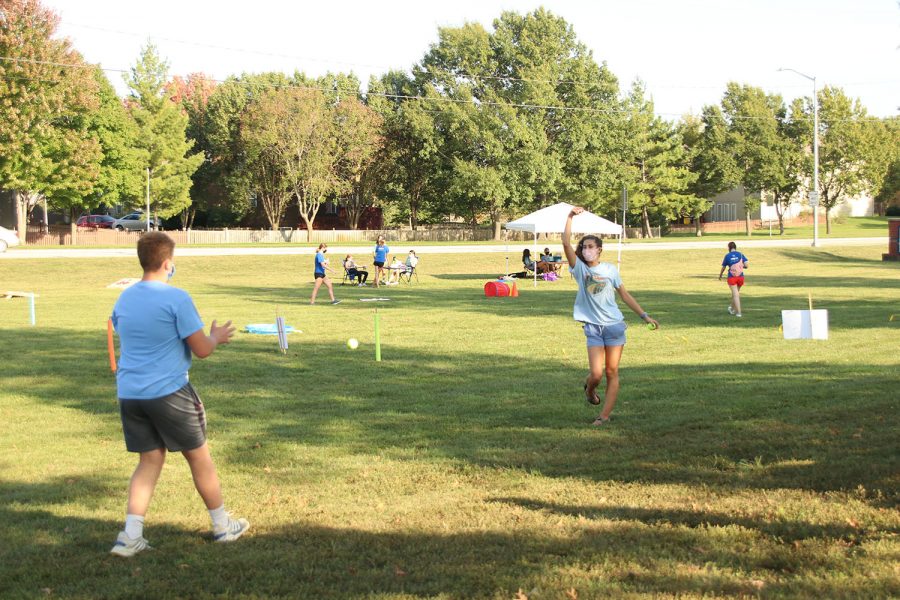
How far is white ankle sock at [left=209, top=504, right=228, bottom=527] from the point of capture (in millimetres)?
5516

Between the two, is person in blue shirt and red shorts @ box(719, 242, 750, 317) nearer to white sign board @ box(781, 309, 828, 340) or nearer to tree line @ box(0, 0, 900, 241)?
white sign board @ box(781, 309, 828, 340)

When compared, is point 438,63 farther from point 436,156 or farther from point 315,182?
point 315,182

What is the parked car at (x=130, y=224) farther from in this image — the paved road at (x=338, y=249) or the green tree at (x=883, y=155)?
the green tree at (x=883, y=155)

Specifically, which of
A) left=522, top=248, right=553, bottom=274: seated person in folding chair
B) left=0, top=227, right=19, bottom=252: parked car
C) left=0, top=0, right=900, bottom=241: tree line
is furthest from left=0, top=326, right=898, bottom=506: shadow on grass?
left=0, top=0, right=900, bottom=241: tree line

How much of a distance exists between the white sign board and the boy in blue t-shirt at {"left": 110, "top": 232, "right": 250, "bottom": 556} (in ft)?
32.5

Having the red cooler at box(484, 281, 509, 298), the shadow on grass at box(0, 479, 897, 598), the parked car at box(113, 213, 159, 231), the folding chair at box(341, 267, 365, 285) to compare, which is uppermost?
the parked car at box(113, 213, 159, 231)

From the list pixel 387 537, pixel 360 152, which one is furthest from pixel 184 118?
pixel 387 537

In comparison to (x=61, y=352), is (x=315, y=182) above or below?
above

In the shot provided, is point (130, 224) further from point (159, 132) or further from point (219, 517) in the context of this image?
point (219, 517)

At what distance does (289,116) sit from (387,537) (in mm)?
56883

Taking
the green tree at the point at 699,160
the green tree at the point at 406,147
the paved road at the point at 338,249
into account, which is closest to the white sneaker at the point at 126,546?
the paved road at the point at 338,249

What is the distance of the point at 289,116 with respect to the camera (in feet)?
197

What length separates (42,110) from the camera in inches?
1940

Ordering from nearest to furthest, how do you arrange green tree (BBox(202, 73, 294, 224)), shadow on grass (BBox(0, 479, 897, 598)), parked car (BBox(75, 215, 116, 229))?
shadow on grass (BBox(0, 479, 897, 598)), green tree (BBox(202, 73, 294, 224)), parked car (BBox(75, 215, 116, 229))
